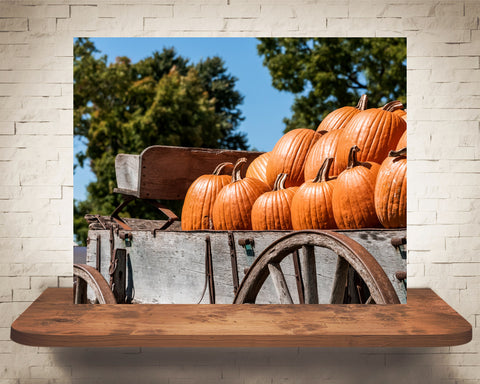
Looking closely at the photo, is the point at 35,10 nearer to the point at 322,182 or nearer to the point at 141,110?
the point at 141,110

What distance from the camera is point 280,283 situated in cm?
200

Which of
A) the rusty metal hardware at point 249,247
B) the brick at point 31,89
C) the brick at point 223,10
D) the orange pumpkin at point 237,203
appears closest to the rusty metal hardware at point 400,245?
the rusty metal hardware at point 249,247

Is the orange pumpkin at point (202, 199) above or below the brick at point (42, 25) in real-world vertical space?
below

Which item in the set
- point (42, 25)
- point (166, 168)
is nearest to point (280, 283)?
point (166, 168)

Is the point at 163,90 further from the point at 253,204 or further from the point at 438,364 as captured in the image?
the point at 438,364

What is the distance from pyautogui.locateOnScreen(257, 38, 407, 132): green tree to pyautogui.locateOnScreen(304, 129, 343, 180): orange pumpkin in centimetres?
13

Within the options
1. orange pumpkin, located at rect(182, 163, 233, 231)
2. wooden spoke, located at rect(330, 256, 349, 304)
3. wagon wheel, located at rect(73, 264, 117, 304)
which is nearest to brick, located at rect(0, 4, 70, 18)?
orange pumpkin, located at rect(182, 163, 233, 231)

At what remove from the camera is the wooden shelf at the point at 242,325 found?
5.17ft

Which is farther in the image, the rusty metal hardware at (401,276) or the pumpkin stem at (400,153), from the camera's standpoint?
the pumpkin stem at (400,153)

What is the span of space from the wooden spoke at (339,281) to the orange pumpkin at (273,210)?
0.38m

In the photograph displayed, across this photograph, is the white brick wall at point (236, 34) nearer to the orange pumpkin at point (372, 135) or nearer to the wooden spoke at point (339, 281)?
the orange pumpkin at point (372, 135)

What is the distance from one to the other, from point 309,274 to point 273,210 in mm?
371

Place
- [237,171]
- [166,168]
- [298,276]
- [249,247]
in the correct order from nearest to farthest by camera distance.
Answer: [298,276]
[249,247]
[237,171]
[166,168]

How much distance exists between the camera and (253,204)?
237cm
